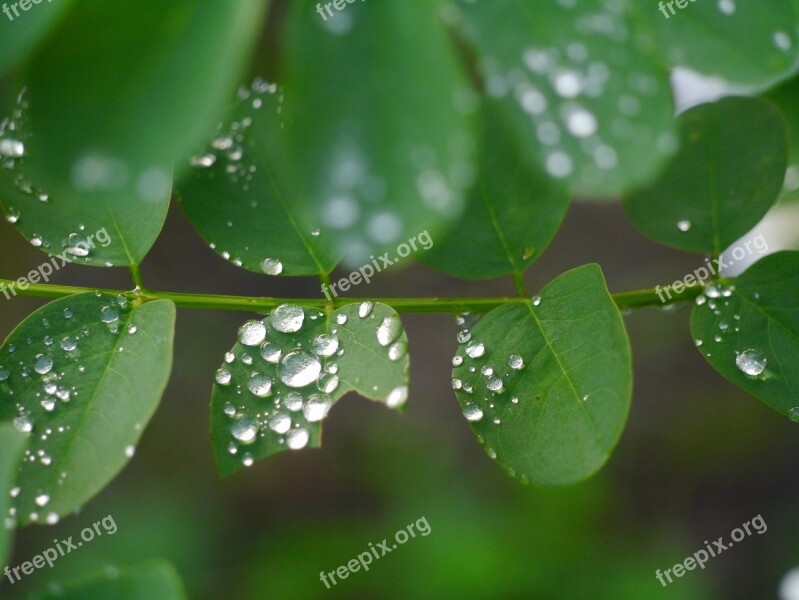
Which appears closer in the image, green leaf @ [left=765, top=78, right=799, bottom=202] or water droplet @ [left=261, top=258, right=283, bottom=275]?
water droplet @ [left=261, top=258, right=283, bottom=275]

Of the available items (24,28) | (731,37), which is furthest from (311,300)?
(731,37)

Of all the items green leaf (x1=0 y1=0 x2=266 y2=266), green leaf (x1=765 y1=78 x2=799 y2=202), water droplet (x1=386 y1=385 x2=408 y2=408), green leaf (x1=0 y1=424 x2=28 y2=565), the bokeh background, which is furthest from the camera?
the bokeh background

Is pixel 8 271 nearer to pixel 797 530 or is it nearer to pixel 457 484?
pixel 457 484

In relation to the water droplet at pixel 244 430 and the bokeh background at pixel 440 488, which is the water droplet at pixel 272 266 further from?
the bokeh background at pixel 440 488

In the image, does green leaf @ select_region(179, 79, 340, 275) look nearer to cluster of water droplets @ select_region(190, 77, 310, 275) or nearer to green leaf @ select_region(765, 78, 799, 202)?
cluster of water droplets @ select_region(190, 77, 310, 275)

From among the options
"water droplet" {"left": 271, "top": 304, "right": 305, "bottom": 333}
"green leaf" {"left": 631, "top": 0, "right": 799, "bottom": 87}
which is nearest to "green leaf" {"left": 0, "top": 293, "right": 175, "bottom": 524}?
"water droplet" {"left": 271, "top": 304, "right": 305, "bottom": 333}

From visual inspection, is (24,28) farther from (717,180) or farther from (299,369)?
(717,180)
